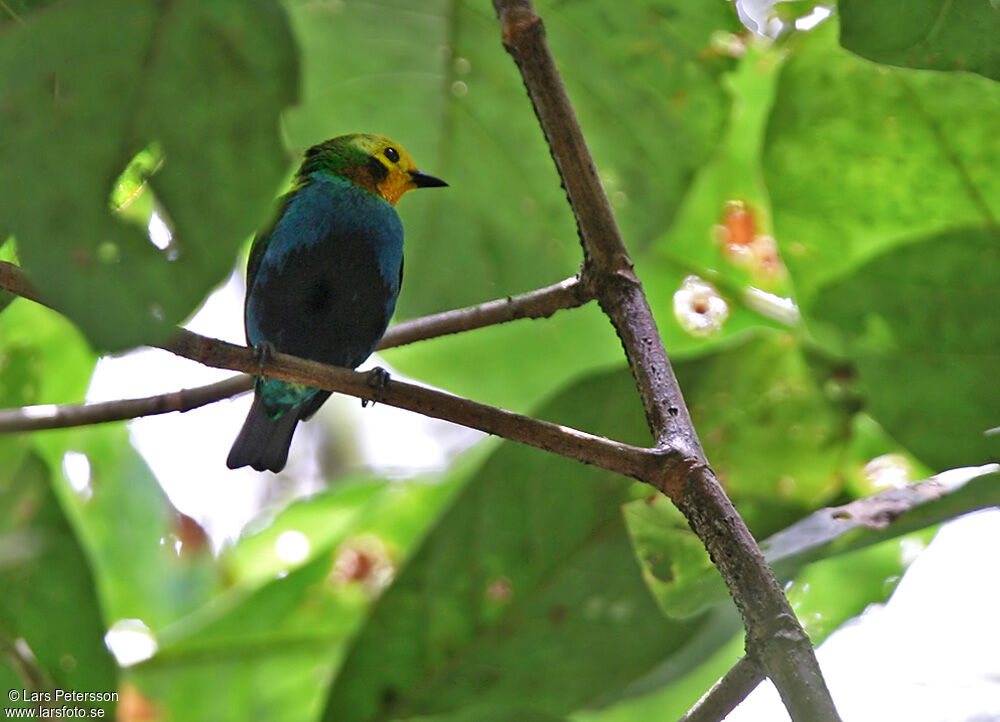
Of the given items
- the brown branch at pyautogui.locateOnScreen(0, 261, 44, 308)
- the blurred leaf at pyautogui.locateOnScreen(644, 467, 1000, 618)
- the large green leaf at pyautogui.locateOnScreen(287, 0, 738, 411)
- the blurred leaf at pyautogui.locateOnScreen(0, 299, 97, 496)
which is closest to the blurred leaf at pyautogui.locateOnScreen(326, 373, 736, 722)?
the large green leaf at pyautogui.locateOnScreen(287, 0, 738, 411)

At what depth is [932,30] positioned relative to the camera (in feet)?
5.90

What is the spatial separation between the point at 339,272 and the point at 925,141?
1.43 meters

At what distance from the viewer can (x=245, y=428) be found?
3172 millimetres

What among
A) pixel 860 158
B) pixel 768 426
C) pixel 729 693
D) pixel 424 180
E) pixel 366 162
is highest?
pixel 366 162

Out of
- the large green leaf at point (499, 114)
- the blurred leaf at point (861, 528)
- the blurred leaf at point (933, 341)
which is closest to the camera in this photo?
the blurred leaf at point (861, 528)

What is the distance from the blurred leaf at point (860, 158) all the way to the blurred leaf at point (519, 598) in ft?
1.73

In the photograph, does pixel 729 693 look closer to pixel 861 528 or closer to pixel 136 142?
pixel 861 528

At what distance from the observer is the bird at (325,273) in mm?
2871

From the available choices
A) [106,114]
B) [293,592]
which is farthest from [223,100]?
[293,592]

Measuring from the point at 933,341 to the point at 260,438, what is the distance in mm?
1778

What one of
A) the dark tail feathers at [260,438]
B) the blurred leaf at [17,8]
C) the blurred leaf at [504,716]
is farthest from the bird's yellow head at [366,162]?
the blurred leaf at [504,716]

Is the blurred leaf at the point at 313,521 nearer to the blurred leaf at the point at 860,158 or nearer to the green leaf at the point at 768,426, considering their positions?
the green leaf at the point at 768,426

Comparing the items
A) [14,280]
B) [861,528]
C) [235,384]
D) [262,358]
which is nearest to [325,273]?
[235,384]

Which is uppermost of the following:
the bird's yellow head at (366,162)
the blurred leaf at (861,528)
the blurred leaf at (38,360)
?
the bird's yellow head at (366,162)
